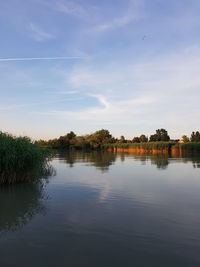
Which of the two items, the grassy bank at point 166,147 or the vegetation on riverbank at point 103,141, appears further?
the vegetation on riverbank at point 103,141

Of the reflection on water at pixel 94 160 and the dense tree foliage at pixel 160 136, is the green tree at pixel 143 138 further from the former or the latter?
the reflection on water at pixel 94 160

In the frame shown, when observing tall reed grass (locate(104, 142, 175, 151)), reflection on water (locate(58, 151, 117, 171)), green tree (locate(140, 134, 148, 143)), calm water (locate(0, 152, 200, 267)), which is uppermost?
green tree (locate(140, 134, 148, 143))

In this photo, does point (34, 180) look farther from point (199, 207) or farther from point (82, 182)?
point (199, 207)

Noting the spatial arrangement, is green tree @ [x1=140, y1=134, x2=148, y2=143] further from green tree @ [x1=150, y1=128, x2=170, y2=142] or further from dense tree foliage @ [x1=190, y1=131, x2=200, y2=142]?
dense tree foliage @ [x1=190, y1=131, x2=200, y2=142]

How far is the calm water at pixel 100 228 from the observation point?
5.57 metres

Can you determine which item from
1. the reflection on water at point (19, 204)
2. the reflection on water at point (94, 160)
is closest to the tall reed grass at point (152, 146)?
the reflection on water at point (94, 160)

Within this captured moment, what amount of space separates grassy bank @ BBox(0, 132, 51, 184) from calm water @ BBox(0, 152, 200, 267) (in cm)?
115

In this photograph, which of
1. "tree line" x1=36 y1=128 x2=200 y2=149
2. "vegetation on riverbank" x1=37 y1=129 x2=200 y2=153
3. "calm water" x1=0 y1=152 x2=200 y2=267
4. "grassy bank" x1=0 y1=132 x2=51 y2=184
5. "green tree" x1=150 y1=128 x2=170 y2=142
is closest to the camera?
"calm water" x1=0 y1=152 x2=200 y2=267

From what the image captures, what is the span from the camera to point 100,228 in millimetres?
7504

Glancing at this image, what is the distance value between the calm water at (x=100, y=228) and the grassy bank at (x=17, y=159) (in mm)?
1146

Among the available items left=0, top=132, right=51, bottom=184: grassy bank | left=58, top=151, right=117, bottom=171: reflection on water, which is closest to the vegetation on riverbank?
left=58, top=151, right=117, bottom=171: reflection on water

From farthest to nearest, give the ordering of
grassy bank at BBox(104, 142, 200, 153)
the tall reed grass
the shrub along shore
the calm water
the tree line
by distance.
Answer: the tree line
the tall reed grass
the shrub along shore
grassy bank at BBox(104, 142, 200, 153)
the calm water

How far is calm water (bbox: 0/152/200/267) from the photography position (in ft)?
18.3

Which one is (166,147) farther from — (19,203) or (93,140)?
(19,203)
